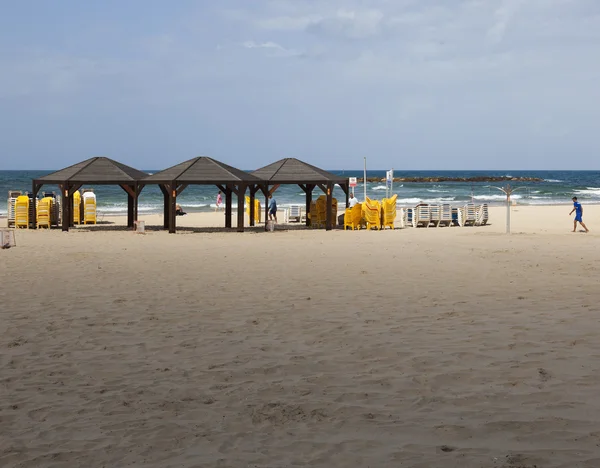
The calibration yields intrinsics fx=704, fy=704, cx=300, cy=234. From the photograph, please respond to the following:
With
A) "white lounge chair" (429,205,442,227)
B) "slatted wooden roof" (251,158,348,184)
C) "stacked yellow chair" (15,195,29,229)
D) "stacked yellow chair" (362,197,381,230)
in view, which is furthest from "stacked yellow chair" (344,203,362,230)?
"stacked yellow chair" (15,195,29,229)

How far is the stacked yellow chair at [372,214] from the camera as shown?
23.2 meters

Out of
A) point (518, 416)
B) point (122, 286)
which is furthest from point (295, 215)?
point (518, 416)

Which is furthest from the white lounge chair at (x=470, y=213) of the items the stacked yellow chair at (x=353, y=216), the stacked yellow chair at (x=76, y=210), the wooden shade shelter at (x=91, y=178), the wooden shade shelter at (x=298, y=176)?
the stacked yellow chair at (x=76, y=210)

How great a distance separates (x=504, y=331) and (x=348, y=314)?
182 centimetres

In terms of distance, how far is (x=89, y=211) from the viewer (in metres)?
27.5

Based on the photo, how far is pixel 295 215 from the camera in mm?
28656

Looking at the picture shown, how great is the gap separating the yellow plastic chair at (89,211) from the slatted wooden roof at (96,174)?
3.97 meters

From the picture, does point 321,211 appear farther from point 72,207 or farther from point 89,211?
point 89,211

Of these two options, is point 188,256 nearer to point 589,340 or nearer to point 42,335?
point 42,335

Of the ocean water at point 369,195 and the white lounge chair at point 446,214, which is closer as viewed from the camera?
the white lounge chair at point 446,214

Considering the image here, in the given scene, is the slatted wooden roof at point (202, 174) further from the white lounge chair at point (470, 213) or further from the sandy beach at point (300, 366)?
the sandy beach at point (300, 366)

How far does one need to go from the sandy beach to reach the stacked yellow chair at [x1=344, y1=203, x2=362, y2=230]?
36.4 feet

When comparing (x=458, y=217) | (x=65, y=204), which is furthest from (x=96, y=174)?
(x=458, y=217)

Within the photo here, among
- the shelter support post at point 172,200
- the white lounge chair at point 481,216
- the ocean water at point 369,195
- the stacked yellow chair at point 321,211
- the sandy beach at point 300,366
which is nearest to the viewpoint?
the sandy beach at point 300,366
